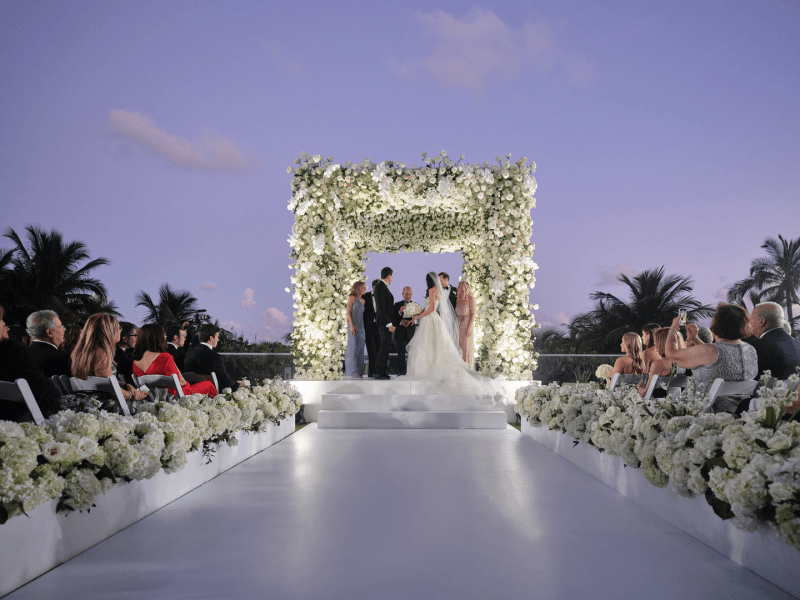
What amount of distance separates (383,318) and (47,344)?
224 inches

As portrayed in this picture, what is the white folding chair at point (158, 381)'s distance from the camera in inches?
172

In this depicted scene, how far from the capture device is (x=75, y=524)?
2520 millimetres

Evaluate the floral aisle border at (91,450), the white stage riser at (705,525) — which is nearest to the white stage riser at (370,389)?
the white stage riser at (705,525)

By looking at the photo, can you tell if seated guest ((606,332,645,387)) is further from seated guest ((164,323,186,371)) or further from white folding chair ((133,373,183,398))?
seated guest ((164,323,186,371))

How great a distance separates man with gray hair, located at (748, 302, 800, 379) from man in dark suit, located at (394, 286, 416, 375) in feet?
19.7

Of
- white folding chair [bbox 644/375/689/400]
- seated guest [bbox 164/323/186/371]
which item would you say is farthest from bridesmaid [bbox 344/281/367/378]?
white folding chair [bbox 644/375/689/400]

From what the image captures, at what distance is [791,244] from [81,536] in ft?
92.3

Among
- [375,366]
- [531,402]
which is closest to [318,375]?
[375,366]

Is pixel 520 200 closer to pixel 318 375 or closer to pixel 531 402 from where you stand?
pixel 531 402

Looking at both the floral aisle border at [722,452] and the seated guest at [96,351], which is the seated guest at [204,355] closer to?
the seated guest at [96,351]

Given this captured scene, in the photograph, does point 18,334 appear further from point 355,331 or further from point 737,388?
point 737,388

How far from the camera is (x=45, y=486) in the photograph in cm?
218

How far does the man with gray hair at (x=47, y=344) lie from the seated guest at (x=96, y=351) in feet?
0.47

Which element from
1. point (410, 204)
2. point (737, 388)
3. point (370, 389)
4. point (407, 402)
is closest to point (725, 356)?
point (737, 388)
